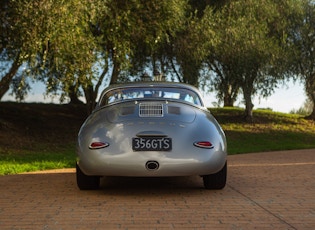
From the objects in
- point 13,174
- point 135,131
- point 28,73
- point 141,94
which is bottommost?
point 13,174

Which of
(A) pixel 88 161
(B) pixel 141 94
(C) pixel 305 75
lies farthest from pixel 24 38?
(C) pixel 305 75

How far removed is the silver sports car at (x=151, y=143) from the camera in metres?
6.14

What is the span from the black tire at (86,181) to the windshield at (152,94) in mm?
1147

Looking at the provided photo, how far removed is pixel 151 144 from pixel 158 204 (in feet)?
2.49

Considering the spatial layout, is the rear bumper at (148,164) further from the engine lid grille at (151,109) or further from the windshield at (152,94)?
the windshield at (152,94)

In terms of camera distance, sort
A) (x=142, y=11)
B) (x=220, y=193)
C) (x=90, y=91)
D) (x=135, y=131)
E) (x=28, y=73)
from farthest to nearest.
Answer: (x=90, y=91) < (x=142, y=11) < (x=28, y=73) < (x=220, y=193) < (x=135, y=131)

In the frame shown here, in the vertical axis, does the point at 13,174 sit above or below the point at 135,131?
below

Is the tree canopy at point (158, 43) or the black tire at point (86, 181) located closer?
the black tire at point (86, 181)

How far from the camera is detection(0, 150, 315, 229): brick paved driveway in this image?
4840 mm

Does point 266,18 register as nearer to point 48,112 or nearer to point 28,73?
point 48,112

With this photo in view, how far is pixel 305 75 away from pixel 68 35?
19.2 meters

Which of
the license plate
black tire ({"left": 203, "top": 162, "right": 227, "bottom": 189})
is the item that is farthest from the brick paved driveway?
the license plate

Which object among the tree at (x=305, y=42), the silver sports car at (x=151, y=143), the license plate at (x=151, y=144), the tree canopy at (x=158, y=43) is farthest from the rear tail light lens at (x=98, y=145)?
the tree at (x=305, y=42)

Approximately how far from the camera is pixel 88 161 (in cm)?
627
